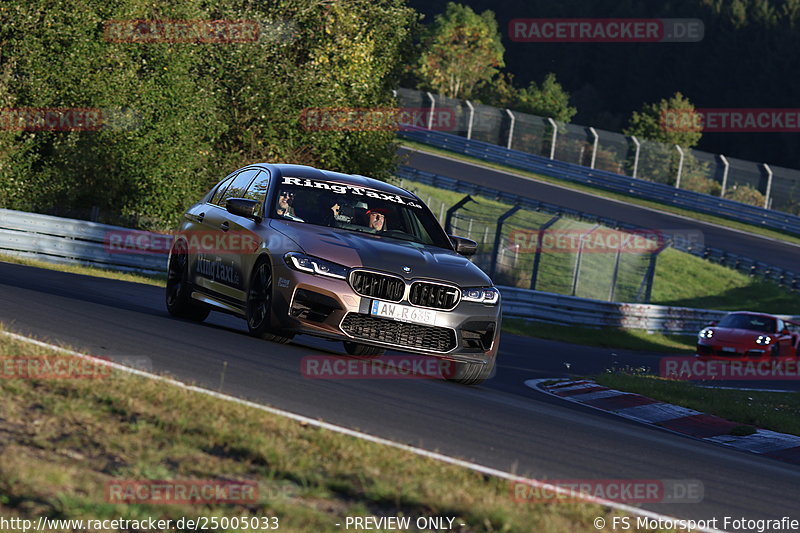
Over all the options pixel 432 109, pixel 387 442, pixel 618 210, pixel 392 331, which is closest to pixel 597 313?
pixel 618 210

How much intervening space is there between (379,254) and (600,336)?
1815 cm

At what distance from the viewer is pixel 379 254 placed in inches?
397

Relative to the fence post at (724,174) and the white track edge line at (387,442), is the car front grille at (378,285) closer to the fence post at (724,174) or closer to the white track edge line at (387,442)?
the white track edge line at (387,442)

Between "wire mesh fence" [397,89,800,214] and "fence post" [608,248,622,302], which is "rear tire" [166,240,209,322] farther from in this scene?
"wire mesh fence" [397,89,800,214]

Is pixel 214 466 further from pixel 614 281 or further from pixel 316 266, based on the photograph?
pixel 614 281

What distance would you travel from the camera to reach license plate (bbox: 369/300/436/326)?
32.2 ft

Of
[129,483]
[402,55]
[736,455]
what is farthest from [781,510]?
[402,55]

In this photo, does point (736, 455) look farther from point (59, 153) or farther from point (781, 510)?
point (59, 153)

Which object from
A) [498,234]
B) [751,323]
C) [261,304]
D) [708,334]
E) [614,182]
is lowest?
[708,334]

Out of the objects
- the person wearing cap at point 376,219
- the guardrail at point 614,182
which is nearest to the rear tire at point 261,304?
the person wearing cap at point 376,219

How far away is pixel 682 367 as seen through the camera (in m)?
22.8

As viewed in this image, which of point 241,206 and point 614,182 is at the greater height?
point 241,206

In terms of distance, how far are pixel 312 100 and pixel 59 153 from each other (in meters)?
7.42

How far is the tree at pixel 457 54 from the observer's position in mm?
82562
